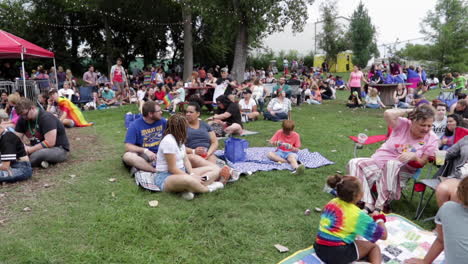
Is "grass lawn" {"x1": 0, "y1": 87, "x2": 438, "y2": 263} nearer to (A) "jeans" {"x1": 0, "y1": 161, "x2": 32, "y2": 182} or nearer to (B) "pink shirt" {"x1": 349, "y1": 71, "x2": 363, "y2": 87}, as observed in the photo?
(A) "jeans" {"x1": 0, "y1": 161, "x2": 32, "y2": 182}

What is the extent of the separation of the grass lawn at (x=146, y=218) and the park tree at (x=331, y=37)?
35069 millimetres

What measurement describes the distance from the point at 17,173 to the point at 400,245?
497 cm

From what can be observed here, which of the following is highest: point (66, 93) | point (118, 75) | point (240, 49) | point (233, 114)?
point (240, 49)

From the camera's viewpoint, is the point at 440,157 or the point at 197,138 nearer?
the point at 440,157

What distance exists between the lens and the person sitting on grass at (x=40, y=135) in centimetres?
567

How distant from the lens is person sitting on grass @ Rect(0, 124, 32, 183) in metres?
4.71

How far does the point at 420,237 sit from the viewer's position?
3.55 m

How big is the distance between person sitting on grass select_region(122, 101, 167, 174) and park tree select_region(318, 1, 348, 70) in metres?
35.6

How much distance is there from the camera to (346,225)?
2852 millimetres

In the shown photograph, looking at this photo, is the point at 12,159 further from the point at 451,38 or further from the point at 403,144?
the point at 451,38

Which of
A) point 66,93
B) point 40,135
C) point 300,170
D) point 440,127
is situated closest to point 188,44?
point 66,93

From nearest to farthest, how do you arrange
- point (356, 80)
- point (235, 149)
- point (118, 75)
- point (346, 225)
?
point (346, 225) → point (235, 149) → point (356, 80) → point (118, 75)

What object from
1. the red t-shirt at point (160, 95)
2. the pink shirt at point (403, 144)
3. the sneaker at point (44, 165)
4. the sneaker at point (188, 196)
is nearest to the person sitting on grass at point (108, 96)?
the red t-shirt at point (160, 95)

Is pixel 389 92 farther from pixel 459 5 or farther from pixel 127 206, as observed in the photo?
pixel 459 5
